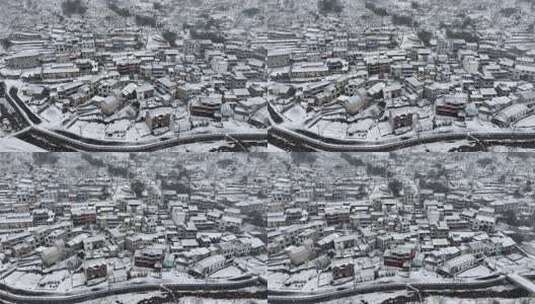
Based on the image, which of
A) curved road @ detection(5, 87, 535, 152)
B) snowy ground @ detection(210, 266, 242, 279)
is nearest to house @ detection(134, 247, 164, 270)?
snowy ground @ detection(210, 266, 242, 279)

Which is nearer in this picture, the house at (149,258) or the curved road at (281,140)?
the curved road at (281,140)

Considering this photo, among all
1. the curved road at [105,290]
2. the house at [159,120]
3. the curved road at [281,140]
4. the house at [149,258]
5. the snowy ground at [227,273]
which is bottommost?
the curved road at [105,290]

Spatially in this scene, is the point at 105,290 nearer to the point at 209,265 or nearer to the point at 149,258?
the point at 149,258

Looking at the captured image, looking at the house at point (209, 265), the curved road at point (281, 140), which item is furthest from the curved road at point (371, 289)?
the curved road at point (281, 140)

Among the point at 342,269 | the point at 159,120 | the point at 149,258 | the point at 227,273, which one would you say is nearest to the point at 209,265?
the point at 227,273

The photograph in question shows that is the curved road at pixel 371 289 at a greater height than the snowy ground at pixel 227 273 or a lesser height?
lesser

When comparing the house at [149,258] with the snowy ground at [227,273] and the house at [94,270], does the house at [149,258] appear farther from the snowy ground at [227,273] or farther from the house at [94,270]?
the snowy ground at [227,273]

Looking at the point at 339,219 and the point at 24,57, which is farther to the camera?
the point at 339,219

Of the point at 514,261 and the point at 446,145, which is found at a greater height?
the point at 446,145

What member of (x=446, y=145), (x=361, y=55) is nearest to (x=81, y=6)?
(x=361, y=55)

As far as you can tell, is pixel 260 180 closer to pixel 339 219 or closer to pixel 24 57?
pixel 339 219

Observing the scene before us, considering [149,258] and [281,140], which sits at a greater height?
[281,140]
